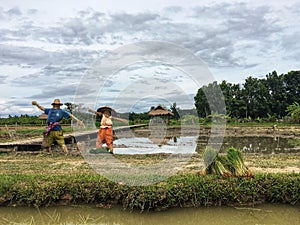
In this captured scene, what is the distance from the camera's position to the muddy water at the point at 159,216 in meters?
4.28

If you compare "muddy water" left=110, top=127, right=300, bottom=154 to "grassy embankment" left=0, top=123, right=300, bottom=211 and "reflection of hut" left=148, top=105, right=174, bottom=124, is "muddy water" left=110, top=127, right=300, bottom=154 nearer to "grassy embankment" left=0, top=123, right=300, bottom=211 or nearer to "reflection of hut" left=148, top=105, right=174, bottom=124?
"reflection of hut" left=148, top=105, right=174, bottom=124

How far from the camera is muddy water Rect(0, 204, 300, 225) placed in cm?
428

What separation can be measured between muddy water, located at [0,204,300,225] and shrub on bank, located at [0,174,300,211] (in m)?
0.13

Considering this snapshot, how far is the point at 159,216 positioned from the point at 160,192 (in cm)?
34

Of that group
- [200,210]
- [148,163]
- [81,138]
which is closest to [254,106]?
[81,138]

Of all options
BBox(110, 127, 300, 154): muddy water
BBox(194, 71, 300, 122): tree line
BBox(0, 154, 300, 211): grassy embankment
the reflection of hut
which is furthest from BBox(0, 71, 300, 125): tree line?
BBox(0, 154, 300, 211): grassy embankment

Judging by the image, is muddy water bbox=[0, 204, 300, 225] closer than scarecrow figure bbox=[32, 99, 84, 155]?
Yes

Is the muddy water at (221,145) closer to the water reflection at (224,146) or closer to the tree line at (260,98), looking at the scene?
the water reflection at (224,146)

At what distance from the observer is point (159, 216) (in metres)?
4.50

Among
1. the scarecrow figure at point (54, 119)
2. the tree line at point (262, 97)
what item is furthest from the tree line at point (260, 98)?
the scarecrow figure at point (54, 119)

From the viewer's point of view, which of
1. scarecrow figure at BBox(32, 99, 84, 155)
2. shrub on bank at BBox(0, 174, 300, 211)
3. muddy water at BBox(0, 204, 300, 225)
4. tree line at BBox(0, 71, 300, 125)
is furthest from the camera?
tree line at BBox(0, 71, 300, 125)

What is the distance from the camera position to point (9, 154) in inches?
388

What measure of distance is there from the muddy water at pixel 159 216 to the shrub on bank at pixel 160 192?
0.42 feet

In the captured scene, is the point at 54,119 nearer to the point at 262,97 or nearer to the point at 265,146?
the point at 265,146
